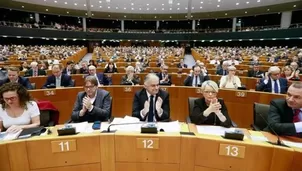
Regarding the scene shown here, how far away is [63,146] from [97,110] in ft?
4.05

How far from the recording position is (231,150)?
4.94 ft

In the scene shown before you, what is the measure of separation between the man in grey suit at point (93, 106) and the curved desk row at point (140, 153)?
3.55 ft

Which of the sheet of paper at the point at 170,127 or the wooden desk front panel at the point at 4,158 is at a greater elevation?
the sheet of paper at the point at 170,127

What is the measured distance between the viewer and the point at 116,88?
4934 millimetres

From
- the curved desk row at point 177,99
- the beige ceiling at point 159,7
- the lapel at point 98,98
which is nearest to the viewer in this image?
the lapel at point 98,98

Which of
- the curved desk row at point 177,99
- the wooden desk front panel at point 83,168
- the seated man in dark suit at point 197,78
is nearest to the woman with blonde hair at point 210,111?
the wooden desk front panel at point 83,168

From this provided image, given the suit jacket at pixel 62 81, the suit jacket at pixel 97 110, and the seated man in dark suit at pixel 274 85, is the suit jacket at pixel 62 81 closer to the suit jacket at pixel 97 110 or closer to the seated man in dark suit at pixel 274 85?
the suit jacket at pixel 97 110

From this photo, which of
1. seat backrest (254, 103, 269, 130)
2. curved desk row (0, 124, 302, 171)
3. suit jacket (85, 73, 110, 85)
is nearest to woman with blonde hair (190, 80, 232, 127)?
seat backrest (254, 103, 269, 130)

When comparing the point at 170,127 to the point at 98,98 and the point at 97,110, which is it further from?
the point at 98,98

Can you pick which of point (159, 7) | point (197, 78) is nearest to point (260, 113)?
point (197, 78)

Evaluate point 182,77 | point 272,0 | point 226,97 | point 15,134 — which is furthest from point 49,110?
point 272,0

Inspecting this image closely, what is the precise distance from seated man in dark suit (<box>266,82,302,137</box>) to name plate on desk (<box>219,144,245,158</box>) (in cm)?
85

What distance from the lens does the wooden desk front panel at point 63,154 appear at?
60.1 inches

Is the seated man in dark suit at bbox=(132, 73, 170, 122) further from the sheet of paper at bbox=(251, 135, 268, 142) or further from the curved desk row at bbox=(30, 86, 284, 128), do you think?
the curved desk row at bbox=(30, 86, 284, 128)
